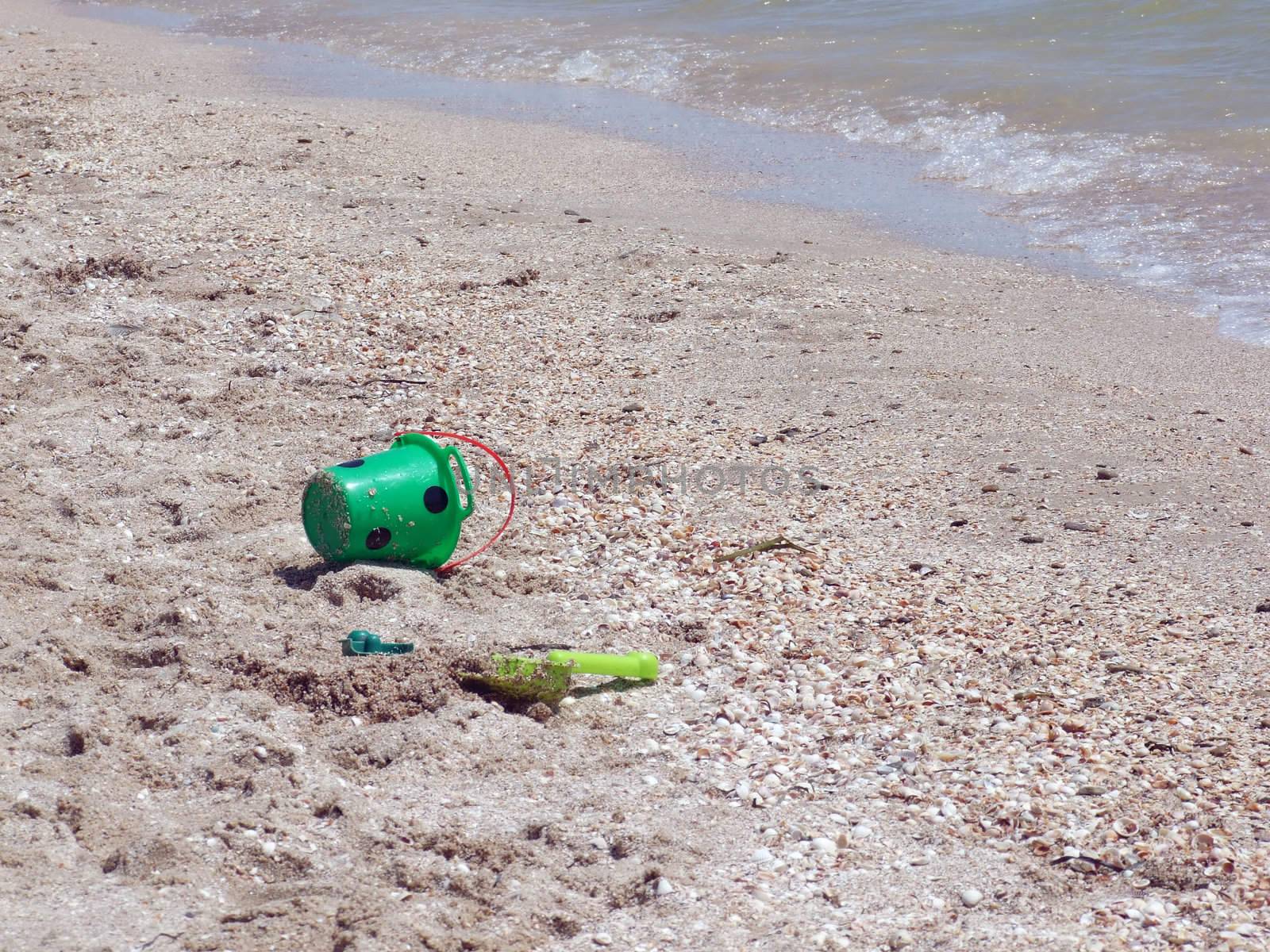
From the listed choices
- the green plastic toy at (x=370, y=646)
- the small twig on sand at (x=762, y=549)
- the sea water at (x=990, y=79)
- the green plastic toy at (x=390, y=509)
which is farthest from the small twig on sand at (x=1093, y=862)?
the sea water at (x=990, y=79)

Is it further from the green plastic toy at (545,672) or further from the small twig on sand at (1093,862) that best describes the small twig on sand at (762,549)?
the small twig on sand at (1093,862)

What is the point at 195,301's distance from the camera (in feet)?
18.9

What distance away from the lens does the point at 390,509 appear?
3.65 meters

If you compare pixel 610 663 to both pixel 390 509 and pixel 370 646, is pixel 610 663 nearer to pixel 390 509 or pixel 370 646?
pixel 370 646

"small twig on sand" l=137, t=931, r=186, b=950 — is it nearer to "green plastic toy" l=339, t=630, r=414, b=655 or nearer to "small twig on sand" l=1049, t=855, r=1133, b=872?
"green plastic toy" l=339, t=630, r=414, b=655

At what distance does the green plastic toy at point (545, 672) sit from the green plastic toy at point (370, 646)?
21 centimetres

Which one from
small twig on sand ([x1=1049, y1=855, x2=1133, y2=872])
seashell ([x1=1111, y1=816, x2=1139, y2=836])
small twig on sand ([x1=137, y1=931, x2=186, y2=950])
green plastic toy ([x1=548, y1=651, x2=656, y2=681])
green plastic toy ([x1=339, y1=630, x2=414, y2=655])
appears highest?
green plastic toy ([x1=339, y1=630, x2=414, y2=655])

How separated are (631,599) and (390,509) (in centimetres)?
72

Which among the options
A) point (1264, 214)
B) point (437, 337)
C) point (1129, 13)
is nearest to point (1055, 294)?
point (1264, 214)

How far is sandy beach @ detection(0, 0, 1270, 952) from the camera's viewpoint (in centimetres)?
250

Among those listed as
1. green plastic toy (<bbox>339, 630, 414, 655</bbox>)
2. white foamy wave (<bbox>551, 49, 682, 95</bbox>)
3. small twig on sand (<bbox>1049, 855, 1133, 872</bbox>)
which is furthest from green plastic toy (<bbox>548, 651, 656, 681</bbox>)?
white foamy wave (<bbox>551, 49, 682, 95</bbox>)

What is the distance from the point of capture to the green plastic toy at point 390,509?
3627 millimetres

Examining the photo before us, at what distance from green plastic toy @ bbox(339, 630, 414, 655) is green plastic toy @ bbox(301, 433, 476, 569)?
0.42 m

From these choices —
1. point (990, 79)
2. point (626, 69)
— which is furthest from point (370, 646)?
point (626, 69)
